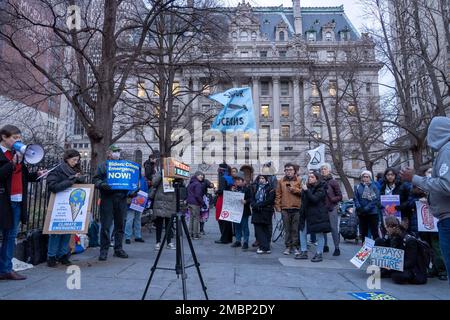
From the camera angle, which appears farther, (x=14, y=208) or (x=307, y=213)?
(x=307, y=213)

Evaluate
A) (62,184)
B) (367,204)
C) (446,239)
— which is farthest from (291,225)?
(62,184)

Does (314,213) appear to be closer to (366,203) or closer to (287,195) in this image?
(287,195)

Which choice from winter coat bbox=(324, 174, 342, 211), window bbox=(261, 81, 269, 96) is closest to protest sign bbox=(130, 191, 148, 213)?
winter coat bbox=(324, 174, 342, 211)

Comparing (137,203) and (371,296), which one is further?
(137,203)

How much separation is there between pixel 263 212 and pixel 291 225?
845 millimetres

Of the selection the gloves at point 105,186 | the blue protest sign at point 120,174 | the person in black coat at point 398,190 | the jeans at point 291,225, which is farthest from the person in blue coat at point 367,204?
the gloves at point 105,186

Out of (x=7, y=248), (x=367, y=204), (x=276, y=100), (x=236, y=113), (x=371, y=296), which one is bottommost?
(x=371, y=296)

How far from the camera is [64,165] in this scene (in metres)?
6.49

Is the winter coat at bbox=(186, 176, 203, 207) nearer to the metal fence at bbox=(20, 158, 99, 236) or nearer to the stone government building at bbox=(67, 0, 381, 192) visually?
the metal fence at bbox=(20, 158, 99, 236)

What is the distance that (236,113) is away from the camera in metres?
7.20

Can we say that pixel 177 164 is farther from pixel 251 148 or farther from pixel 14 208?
pixel 251 148
